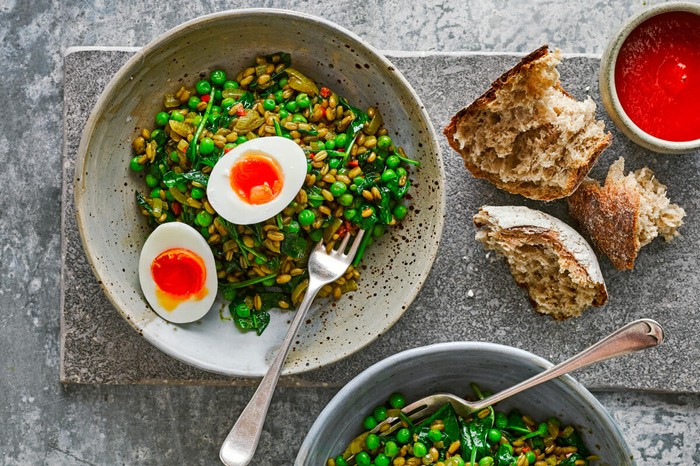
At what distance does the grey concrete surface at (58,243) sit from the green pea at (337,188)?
60cm

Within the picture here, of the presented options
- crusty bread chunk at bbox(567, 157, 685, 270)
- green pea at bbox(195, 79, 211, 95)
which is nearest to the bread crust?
crusty bread chunk at bbox(567, 157, 685, 270)

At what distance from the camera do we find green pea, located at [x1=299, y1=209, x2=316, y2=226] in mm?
2332

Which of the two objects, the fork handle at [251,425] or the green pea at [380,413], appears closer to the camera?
the fork handle at [251,425]

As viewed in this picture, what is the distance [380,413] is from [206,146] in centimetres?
96

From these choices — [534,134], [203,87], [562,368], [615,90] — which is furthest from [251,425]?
[615,90]

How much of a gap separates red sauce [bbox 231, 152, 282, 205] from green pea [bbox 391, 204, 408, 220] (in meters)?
0.39

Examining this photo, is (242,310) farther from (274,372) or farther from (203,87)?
(203,87)

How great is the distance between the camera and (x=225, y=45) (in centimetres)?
245

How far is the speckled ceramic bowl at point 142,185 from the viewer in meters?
2.35

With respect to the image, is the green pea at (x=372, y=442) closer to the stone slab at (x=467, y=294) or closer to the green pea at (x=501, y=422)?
the stone slab at (x=467, y=294)

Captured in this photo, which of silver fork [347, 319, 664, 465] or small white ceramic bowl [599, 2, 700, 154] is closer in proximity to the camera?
silver fork [347, 319, 664, 465]

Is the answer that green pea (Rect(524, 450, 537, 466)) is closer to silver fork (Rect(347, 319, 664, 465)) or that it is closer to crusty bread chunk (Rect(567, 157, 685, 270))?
silver fork (Rect(347, 319, 664, 465))

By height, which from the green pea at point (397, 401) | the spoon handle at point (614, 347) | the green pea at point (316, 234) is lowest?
the green pea at point (397, 401)

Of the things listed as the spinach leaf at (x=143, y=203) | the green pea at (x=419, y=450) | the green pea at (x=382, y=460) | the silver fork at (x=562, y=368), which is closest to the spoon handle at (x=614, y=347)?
the silver fork at (x=562, y=368)
